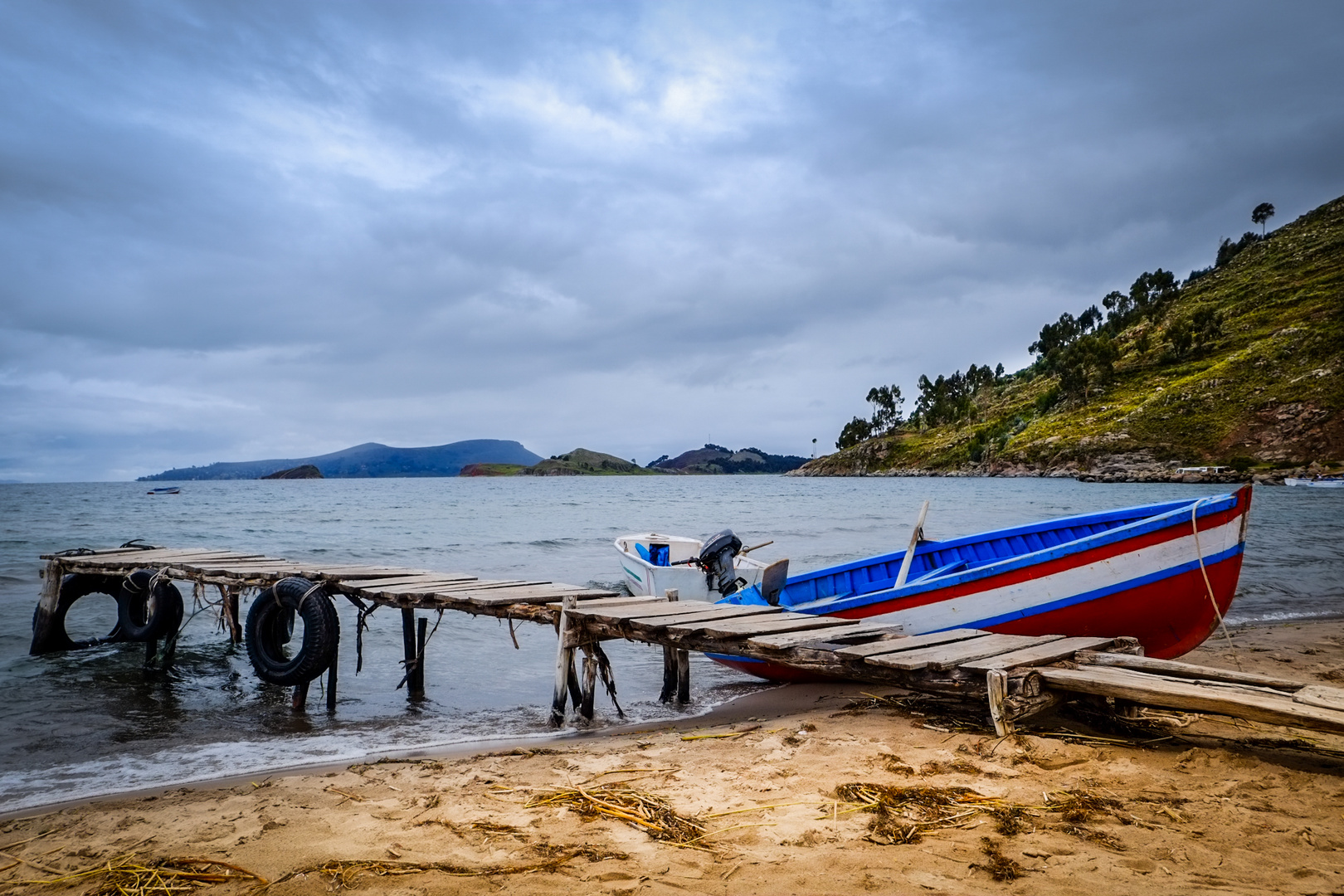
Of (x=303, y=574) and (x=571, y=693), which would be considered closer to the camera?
(x=571, y=693)

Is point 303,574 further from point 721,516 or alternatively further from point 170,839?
point 721,516

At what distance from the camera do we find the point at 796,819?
4801 millimetres

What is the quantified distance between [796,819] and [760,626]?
10.4ft

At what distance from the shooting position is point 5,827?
5.82 meters

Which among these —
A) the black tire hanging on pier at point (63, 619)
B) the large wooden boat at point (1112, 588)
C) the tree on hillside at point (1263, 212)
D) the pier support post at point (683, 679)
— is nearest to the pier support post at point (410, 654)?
the pier support post at point (683, 679)

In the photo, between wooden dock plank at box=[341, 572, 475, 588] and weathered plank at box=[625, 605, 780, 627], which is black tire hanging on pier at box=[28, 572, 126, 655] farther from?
weathered plank at box=[625, 605, 780, 627]

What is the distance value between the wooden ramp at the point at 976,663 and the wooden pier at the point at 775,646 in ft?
0.04

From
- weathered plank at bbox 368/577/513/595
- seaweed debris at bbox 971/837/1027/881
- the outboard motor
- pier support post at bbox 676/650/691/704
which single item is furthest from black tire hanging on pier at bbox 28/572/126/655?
seaweed debris at bbox 971/837/1027/881

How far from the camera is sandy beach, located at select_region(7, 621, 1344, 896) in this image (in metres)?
3.99

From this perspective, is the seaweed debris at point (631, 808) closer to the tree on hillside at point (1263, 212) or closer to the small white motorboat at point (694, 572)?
the small white motorboat at point (694, 572)

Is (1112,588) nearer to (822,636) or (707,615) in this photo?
(822,636)

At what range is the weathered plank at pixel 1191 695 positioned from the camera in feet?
15.9

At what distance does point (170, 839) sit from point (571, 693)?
4.79m

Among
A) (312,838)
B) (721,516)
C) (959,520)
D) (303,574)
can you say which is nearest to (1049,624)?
(312,838)
